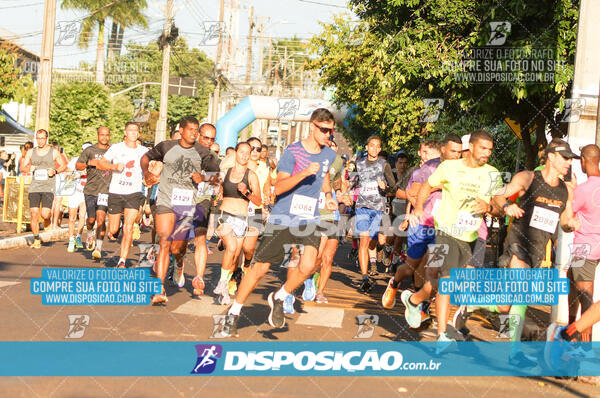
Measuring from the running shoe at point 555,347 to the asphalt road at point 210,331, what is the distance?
19cm

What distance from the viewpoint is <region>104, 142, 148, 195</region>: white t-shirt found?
38.1 feet

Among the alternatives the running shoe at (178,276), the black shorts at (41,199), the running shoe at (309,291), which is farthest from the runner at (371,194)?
the black shorts at (41,199)

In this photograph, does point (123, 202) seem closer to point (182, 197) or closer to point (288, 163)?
point (182, 197)

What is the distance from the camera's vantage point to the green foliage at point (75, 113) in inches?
1727

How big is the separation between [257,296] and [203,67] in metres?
83.4

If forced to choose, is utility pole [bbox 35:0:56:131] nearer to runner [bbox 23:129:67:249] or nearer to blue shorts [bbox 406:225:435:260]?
runner [bbox 23:129:67:249]

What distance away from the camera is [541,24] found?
13281mm

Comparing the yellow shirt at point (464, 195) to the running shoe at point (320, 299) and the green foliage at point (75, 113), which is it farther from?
the green foliage at point (75, 113)

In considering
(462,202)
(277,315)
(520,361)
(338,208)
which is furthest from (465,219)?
(338,208)

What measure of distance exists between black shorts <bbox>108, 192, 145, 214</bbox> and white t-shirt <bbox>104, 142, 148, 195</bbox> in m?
0.06

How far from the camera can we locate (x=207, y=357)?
6.28m

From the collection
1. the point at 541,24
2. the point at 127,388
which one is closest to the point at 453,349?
the point at 127,388

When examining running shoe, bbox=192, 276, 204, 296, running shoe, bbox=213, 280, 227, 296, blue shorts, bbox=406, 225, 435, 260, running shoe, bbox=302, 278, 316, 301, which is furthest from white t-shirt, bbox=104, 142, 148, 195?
blue shorts, bbox=406, 225, 435, 260

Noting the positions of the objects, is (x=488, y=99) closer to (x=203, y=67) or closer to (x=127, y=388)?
(x=127, y=388)
